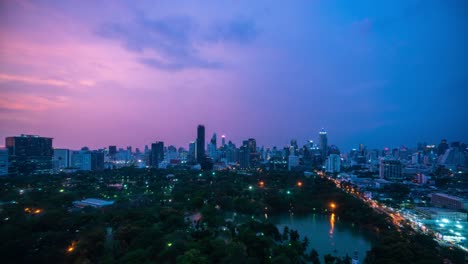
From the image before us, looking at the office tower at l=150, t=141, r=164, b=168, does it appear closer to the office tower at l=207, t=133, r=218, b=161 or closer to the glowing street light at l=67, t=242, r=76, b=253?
the office tower at l=207, t=133, r=218, b=161

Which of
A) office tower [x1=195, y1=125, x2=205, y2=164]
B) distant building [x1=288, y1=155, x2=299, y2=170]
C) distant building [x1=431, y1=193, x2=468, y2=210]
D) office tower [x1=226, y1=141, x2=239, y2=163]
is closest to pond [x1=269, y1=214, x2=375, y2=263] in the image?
distant building [x1=431, y1=193, x2=468, y2=210]

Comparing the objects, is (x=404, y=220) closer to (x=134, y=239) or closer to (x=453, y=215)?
(x=453, y=215)

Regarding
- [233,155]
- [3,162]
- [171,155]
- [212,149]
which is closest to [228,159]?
[233,155]

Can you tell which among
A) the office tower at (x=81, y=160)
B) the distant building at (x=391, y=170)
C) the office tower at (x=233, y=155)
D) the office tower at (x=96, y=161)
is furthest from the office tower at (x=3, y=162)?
the distant building at (x=391, y=170)

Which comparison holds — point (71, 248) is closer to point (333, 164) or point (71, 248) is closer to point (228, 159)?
point (333, 164)

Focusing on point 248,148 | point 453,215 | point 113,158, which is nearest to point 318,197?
point 453,215

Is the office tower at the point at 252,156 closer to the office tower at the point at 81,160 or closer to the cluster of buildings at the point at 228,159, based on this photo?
the cluster of buildings at the point at 228,159
